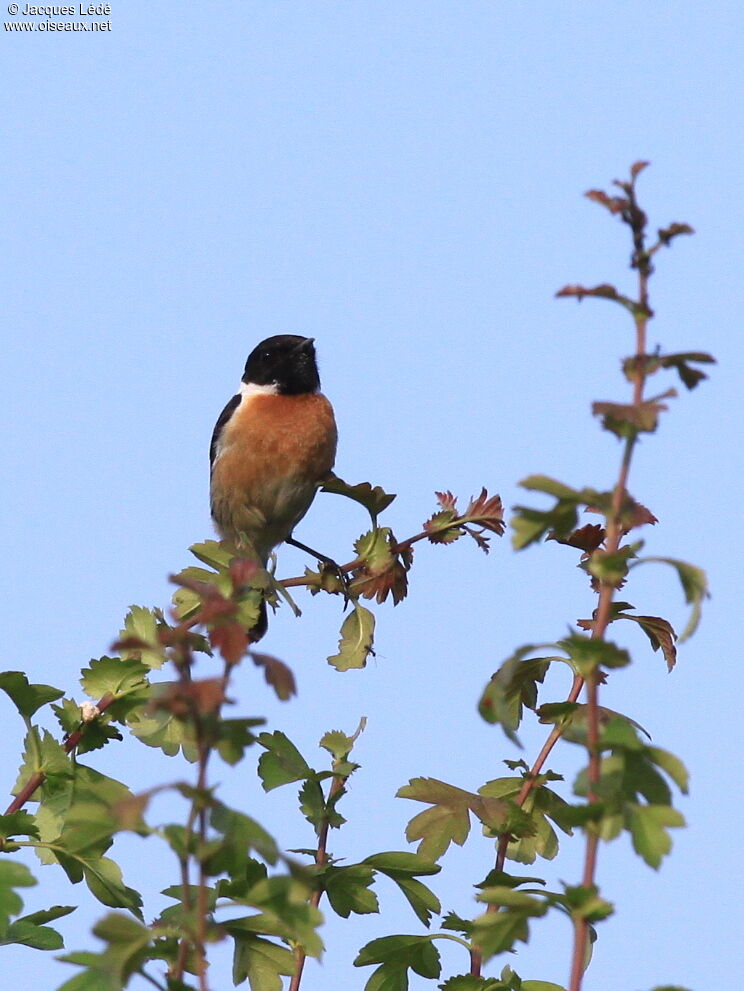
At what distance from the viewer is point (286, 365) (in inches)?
322

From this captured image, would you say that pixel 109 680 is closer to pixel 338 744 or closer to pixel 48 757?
pixel 48 757

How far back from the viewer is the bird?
7.50 m

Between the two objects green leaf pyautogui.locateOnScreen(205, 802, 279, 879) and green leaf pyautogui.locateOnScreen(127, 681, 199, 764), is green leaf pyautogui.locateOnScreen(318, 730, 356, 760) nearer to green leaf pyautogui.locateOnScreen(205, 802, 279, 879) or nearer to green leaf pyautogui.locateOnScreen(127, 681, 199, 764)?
green leaf pyautogui.locateOnScreen(127, 681, 199, 764)

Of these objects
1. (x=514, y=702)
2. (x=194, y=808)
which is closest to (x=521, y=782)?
(x=514, y=702)

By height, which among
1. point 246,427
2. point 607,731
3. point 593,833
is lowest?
point 593,833

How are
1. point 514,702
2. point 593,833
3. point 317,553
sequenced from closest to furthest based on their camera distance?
point 593,833, point 514,702, point 317,553

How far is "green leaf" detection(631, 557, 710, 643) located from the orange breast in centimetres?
563

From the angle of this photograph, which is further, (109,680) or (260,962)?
(109,680)

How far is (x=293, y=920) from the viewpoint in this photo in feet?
5.44

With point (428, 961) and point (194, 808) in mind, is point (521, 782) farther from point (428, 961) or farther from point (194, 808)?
point (194, 808)

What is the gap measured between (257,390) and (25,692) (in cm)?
532

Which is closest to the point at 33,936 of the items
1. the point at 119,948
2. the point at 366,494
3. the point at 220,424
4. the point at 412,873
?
the point at 412,873

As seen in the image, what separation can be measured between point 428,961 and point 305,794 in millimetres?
409

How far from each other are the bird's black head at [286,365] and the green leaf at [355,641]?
14.7 ft
